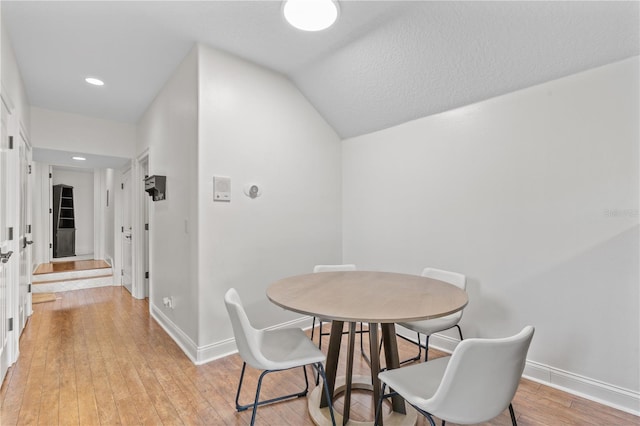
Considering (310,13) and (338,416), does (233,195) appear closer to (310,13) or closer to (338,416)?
(310,13)

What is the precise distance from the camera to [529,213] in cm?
220

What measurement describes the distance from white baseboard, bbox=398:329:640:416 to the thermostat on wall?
2.64 metres

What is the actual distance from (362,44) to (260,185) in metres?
1.47

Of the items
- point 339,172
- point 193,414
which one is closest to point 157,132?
point 339,172

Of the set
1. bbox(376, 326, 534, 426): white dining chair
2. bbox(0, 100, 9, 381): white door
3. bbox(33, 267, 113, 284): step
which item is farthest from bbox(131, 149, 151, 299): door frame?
bbox(376, 326, 534, 426): white dining chair

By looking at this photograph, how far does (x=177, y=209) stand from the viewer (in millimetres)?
2824

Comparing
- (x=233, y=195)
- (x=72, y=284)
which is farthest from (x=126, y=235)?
(x=233, y=195)

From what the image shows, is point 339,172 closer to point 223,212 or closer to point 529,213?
point 223,212

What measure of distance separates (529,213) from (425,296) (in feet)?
3.90

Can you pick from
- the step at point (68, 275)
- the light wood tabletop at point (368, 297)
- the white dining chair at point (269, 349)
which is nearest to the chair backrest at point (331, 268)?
the light wood tabletop at point (368, 297)

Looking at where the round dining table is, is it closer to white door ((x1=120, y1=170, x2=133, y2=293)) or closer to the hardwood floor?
the hardwood floor

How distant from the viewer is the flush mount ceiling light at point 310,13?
180 cm

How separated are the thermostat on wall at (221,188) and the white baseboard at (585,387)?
264cm

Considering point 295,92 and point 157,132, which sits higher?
point 295,92
